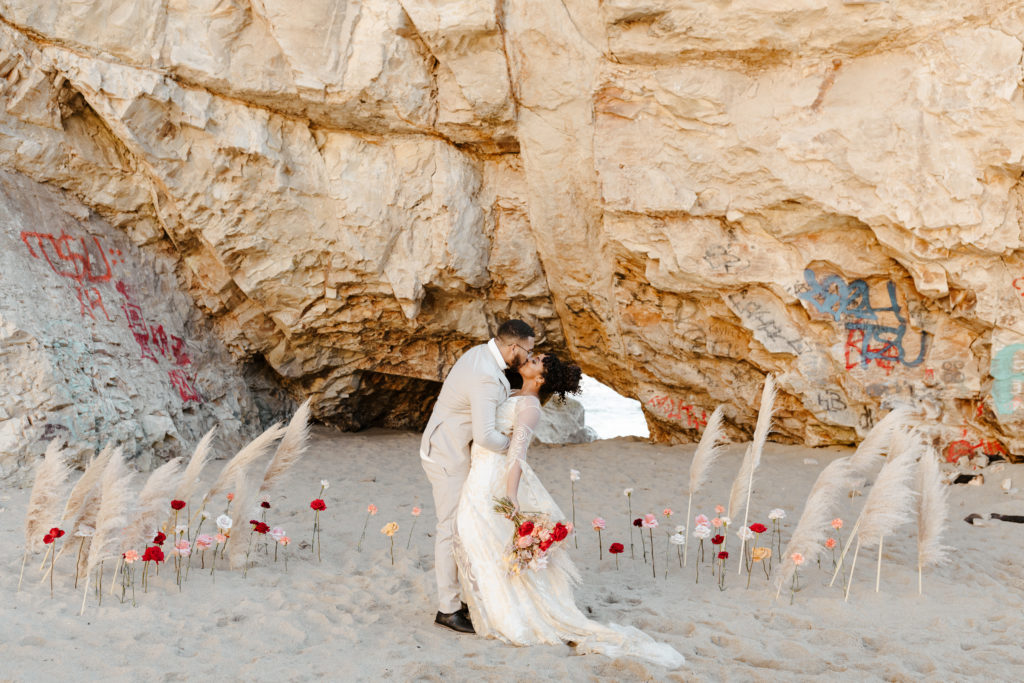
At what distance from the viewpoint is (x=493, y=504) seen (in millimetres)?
3504

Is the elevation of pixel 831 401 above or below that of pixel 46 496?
above

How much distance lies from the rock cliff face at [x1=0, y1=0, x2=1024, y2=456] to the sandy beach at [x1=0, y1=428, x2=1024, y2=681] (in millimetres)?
2190

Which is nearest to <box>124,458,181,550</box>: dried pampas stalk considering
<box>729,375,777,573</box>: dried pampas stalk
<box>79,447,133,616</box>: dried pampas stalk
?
<box>79,447,133,616</box>: dried pampas stalk

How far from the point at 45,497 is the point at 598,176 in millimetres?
5596

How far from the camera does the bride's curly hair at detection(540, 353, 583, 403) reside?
3.68 metres

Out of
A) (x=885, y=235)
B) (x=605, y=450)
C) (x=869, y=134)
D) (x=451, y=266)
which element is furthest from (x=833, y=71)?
(x=605, y=450)

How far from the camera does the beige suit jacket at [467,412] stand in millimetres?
3525

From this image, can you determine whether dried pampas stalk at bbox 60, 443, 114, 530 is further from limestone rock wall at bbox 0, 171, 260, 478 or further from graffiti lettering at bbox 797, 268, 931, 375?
graffiti lettering at bbox 797, 268, 931, 375

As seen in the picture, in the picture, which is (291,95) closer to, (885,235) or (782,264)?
(782,264)

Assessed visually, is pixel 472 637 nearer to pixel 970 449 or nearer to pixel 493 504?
pixel 493 504

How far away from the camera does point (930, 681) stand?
2980 millimetres

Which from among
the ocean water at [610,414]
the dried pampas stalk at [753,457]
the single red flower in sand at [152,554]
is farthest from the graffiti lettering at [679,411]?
the ocean water at [610,414]

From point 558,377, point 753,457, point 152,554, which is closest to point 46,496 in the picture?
point 152,554

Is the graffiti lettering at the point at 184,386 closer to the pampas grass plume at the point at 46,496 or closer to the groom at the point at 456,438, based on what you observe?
the pampas grass plume at the point at 46,496
